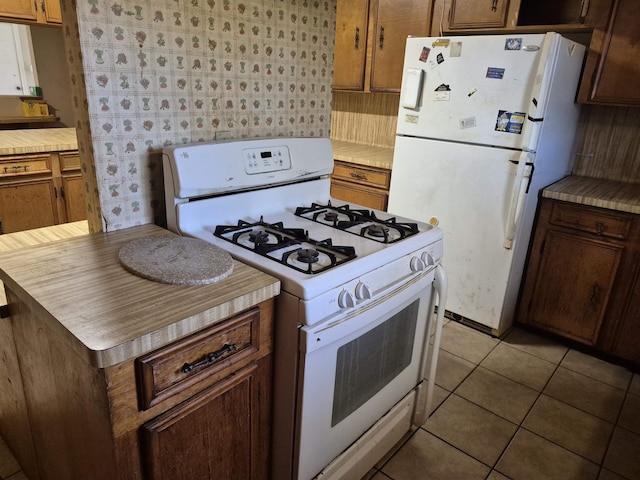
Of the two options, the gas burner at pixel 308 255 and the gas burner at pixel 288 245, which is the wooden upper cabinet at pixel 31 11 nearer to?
the gas burner at pixel 288 245

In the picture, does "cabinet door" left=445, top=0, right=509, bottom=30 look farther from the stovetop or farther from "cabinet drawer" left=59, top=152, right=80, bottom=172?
"cabinet drawer" left=59, top=152, right=80, bottom=172

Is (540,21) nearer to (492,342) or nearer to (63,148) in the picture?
(492,342)

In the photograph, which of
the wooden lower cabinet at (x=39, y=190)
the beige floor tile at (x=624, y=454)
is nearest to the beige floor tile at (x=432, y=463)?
the beige floor tile at (x=624, y=454)

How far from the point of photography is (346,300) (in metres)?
1.23

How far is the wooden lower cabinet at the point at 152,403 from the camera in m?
0.93

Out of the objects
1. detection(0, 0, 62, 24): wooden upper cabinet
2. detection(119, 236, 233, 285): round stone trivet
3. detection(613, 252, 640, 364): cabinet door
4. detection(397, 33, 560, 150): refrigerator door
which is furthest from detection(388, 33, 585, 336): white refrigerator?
detection(0, 0, 62, 24): wooden upper cabinet

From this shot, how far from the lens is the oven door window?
1.36 metres

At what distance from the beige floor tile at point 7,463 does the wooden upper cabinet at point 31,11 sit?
2.58m

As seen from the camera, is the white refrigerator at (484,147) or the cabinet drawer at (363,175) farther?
the cabinet drawer at (363,175)

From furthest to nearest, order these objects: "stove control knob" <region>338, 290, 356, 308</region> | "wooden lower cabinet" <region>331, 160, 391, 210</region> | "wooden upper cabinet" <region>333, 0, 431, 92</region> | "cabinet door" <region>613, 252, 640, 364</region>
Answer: "wooden lower cabinet" <region>331, 160, 391, 210</region> < "wooden upper cabinet" <region>333, 0, 431, 92</region> < "cabinet door" <region>613, 252, 640, 364</region> < "stove control knob" <region>338, 290, 356, 308</region>

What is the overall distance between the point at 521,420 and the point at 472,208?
3.58ft

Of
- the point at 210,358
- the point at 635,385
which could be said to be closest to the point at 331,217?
the point at 210,358

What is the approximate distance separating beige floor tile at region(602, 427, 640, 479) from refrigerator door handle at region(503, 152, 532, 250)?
38.1 inches

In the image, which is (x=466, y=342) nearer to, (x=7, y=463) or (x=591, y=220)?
(x=591, y=220)
